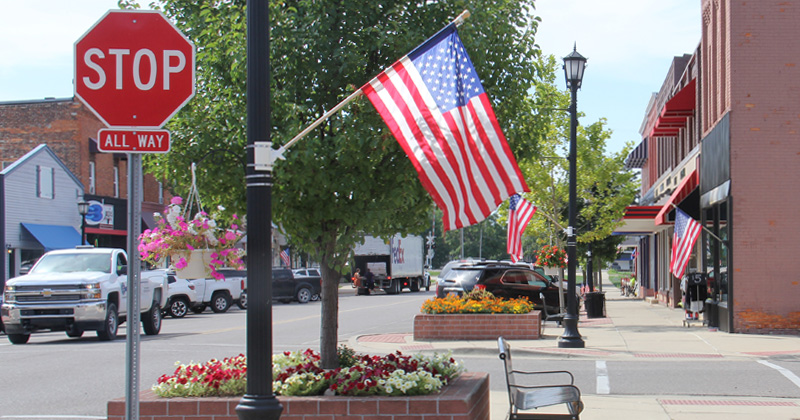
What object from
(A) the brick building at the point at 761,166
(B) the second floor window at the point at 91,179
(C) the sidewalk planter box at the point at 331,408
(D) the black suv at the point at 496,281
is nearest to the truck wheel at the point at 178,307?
(D) the black suv at the point at 496,281

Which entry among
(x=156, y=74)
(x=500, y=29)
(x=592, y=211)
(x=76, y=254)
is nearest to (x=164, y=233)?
(x=156, y=74)

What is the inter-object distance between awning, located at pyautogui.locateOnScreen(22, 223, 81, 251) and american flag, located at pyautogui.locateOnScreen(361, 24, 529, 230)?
103 feet

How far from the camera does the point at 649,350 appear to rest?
658 inches

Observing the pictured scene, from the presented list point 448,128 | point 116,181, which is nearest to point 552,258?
point 448,128

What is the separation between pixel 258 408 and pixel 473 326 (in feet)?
44.0

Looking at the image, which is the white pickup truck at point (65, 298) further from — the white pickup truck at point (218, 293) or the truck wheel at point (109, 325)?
the white pickup truck at point (218, 293)

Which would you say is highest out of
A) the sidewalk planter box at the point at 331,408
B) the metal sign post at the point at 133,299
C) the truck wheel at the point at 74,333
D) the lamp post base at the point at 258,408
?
the metal sign post at the point at 133,299


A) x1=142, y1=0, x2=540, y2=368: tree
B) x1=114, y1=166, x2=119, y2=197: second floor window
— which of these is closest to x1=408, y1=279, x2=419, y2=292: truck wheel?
x1=114, y1=166, x2=119, y2=197: second floor window

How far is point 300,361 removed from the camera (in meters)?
8.34

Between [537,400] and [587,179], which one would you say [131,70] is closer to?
[537,400]

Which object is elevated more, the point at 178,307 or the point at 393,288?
the point at 178,307

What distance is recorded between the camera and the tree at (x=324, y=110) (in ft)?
26.1

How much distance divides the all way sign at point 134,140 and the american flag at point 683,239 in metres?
17.7

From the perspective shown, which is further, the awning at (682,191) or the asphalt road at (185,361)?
the awning at (682,191)
